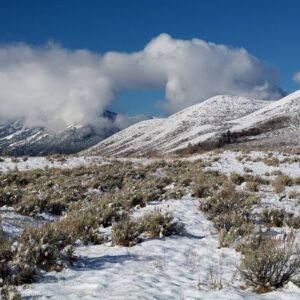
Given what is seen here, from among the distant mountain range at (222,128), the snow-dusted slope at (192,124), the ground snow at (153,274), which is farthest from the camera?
the snow-dusted slope at (192,124)

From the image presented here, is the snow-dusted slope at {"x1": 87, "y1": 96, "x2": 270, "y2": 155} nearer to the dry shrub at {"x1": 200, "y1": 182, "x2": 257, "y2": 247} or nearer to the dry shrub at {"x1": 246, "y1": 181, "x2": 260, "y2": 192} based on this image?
the dry shrub at {"x1": 246, "y1": 181, "x2": 260, "y2": 192}

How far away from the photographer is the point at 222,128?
411 ft

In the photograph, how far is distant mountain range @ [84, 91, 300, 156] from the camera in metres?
96.1

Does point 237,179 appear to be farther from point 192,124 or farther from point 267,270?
point 192,124

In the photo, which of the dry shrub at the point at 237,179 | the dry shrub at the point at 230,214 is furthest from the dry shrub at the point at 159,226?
the dry shrub at the point at 237,179

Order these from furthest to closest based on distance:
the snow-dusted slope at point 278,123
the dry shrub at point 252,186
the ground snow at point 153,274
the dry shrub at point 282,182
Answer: the snow-dusted slope at point 278,123
the dry shrub at point 282,182
the dry shrub at point 252,186
the ground snow at point 153,274

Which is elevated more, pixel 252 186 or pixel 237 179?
pixel 237 179

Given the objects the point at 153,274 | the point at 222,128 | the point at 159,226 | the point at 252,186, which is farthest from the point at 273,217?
the point at 222,128

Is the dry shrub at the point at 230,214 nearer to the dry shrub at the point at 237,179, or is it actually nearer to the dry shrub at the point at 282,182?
the dry shrub at the point at 282,182

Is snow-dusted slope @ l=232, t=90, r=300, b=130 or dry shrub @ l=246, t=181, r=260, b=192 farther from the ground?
snow-dusted slope @ l=232, t=90, r=300, b=130

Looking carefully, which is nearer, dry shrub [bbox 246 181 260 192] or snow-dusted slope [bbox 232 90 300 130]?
dry shrub [bbox 246 181 260 192]

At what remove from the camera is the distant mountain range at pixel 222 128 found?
9613 centimetres

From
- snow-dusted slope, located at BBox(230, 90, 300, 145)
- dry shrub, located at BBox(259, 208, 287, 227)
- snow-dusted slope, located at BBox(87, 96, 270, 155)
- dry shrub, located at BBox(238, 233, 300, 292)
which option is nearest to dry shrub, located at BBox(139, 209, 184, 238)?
dry shrub, located at BBox(259, 208, 287, 227)

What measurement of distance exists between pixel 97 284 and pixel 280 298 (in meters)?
2.60
